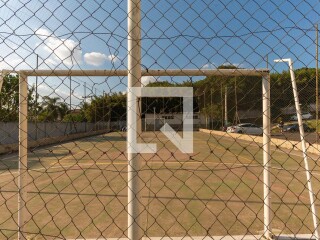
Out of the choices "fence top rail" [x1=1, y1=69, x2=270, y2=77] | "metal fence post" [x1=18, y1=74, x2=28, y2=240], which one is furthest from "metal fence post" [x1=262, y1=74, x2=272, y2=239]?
"metal fence post" [x1=18, y1=74, x2=28, y2=240]

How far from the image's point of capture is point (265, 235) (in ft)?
8.13

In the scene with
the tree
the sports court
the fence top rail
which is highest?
the fence top rail

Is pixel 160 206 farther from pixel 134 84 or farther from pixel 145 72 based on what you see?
pixel 134 84

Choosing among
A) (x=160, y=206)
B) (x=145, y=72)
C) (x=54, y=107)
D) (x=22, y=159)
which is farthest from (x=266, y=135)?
(x=160, y=206)

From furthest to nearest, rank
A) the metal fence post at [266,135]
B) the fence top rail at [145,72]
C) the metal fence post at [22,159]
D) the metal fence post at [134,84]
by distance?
the metal fence post at [266,135] < the metal fence post at [22,159] < the fence top rail at [145,72] < the metal fence post at [134,84]

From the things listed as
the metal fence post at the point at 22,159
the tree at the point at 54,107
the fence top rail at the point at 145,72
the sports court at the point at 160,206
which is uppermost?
the fence top rail at the point at 145,72

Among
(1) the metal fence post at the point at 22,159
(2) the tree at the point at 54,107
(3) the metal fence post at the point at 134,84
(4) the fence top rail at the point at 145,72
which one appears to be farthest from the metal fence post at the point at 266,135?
(1) the metal fence post at the point at 22,159

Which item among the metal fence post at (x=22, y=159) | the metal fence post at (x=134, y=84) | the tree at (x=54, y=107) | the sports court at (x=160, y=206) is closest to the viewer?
the metal fence post at (x=134, y=84)

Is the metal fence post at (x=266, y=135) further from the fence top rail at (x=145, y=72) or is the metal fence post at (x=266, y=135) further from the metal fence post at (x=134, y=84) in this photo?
the metal fence post at (x=134, y=84)

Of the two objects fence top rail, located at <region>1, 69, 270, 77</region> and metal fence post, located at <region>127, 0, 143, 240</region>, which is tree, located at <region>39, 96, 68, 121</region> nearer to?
fence top rail, located at <region>1, 69, 270, 77</region>

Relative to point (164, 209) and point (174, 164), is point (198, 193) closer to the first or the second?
point (164, 209)

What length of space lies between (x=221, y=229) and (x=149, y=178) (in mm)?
3220

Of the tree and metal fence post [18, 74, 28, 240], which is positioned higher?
the tree

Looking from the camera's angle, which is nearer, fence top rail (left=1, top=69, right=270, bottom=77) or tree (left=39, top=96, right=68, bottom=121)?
fence top rail (left=1, top=69, right=270, bottom=77)
